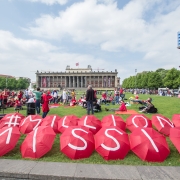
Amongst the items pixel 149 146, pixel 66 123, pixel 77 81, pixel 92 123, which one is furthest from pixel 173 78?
pixel 77 81

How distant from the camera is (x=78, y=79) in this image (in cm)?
13062

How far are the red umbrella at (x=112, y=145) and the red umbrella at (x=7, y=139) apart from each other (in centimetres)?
263

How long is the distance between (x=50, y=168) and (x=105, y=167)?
4.77ft

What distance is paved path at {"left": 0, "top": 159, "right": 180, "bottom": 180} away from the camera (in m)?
4.53

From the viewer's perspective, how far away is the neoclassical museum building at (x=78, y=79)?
415 ft

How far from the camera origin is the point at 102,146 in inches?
219

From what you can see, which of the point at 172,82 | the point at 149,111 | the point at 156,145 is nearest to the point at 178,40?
the point at 172,82

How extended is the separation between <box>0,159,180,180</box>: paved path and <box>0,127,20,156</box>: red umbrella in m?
0.62

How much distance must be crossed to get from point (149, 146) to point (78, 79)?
126 m

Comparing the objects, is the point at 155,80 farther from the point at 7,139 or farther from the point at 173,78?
the point at 7,139

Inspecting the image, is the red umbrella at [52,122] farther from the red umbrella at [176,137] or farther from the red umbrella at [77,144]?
the red umbrella at [176,137]

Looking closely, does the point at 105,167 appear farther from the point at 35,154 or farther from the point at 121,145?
the point at 35,154

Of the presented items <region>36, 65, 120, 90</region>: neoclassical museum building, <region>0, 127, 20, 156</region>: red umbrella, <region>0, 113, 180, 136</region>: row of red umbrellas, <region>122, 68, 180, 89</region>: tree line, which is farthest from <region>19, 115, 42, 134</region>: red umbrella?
<region>36, 65, 120, 90</region>: neoclassical museum building

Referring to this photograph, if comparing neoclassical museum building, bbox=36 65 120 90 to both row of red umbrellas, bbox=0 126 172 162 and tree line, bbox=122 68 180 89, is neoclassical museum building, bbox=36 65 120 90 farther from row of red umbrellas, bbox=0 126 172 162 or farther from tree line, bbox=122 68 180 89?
row of red umbrellas, bbox=0 126 172 162
